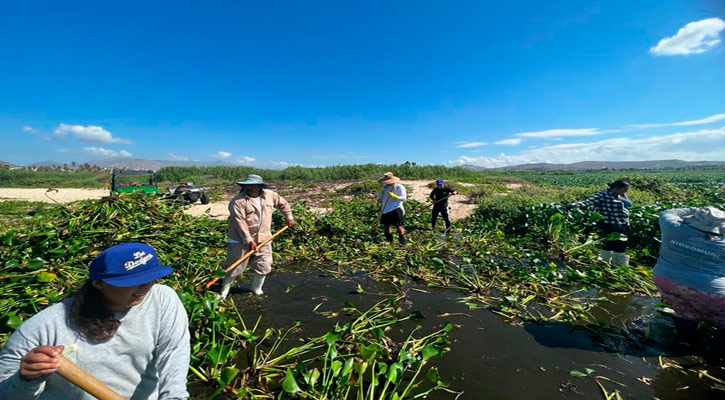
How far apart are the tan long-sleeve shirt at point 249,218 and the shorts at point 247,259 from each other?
0.40ft

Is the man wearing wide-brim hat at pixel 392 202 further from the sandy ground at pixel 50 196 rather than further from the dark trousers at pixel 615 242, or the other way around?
the sandy ground at pixel 50 196

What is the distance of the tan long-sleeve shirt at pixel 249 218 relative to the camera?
393 cm

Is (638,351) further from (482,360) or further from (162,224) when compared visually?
(162,224)

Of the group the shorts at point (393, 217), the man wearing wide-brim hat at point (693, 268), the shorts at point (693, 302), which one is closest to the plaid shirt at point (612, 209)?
the man wearing wide-brim hat at point (693, 268)

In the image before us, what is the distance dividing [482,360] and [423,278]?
2.05 m

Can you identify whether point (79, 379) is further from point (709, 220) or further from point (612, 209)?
point (612, 209)

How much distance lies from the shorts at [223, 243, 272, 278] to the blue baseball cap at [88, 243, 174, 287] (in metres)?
2.64

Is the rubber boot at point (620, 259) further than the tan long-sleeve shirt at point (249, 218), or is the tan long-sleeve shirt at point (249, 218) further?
the rubber boot at point (620, 259)

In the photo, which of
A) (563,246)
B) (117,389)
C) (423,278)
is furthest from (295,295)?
(563,246)

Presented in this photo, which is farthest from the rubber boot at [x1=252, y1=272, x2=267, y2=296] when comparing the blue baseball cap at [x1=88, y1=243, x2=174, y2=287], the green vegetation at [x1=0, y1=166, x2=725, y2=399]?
the blue baseball cap at [x1=88, y1=243, x2=174, y2=287]

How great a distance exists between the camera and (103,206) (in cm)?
465

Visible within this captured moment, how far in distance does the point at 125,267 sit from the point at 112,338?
0.40m

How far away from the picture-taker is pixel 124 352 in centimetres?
151

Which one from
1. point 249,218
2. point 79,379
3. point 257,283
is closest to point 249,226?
point 249,218
